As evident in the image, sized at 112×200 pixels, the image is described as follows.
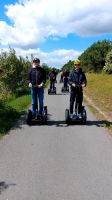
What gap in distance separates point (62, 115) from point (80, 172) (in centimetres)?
882

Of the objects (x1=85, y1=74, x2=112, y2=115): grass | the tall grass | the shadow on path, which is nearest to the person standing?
the tall grass

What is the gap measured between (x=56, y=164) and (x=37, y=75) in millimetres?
5810

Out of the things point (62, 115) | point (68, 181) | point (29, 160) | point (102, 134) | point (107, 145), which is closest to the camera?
point (68, 181)

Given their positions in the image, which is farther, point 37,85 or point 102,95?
point 102,95

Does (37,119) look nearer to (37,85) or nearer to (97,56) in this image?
(37,85)

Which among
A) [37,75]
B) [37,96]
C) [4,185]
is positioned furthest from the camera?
[37,96]

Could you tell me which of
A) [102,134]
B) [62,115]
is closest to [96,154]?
[102,134]

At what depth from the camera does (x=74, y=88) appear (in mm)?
14219

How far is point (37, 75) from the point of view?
45.7 feet

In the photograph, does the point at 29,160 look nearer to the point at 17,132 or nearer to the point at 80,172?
the point at 80,172

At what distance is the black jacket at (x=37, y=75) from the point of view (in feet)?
45.6

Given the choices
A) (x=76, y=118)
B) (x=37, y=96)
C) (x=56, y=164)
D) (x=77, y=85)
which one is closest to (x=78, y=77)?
(x=77, y=85)

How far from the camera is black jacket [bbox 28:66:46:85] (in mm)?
13914

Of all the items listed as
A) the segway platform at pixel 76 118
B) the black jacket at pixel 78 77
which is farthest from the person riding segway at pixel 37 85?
the black jacket at pixel 78 77
